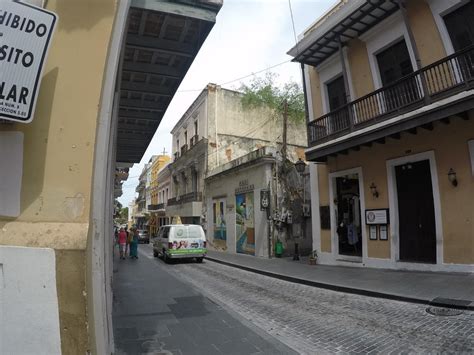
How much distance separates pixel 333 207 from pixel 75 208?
13114mm

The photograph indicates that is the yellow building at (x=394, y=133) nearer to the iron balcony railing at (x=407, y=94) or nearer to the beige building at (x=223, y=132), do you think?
the iron balcony railing at (x=407, y=94)

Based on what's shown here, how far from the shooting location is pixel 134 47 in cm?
445

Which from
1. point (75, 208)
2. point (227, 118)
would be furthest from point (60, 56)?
point (227, 118)

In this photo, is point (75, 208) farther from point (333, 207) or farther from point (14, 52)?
point (333, 207)

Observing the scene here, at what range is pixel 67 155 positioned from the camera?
110 inches

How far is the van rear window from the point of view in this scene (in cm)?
1722

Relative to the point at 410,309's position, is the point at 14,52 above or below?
above

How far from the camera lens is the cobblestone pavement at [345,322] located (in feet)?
16.5

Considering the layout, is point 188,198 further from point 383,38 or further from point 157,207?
point 383,38

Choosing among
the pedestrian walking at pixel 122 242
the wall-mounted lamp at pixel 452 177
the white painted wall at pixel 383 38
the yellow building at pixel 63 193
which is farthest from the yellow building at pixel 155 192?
the yellow building at pixel 63 193

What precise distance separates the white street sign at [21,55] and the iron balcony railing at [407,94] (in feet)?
32.3

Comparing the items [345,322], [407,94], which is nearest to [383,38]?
[407,94]

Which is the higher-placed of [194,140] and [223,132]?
[194,140]

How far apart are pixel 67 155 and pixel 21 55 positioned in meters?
0.74
